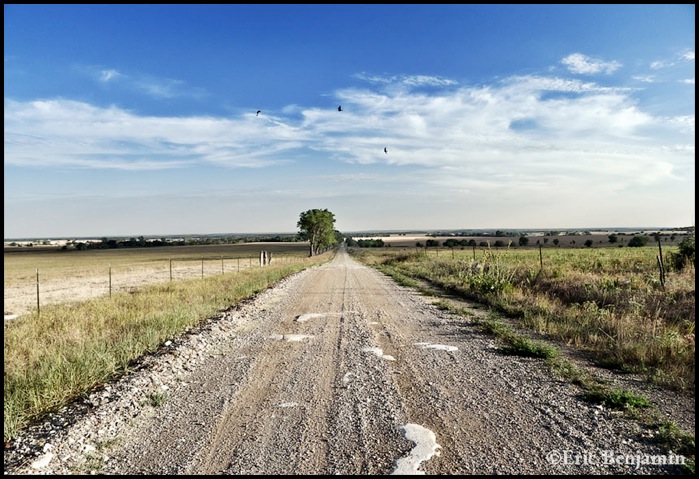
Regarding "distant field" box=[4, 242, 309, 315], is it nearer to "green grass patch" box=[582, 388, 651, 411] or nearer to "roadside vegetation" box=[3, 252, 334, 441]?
"roadside vegetation" box=[3, 252, 334, 441]

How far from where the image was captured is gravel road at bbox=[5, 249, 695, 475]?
3.70 m

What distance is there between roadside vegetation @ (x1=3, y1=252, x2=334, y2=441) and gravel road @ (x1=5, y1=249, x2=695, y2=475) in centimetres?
39

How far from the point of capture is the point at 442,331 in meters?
9.59

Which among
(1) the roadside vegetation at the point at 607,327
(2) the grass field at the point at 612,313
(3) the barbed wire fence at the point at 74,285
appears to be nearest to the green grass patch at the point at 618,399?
(1) the roadside vegetation at the point at 607,327

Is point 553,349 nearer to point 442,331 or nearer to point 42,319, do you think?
point 442,331

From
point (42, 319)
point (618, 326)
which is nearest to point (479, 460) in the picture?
point (618, 326)

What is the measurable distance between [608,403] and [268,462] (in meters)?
4.11

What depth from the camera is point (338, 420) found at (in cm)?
460

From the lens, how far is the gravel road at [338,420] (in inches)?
145

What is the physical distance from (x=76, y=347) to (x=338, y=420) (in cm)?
566

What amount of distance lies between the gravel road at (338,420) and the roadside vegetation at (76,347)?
388 millimetres

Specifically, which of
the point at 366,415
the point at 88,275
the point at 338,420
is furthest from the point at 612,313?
the point at 88,275

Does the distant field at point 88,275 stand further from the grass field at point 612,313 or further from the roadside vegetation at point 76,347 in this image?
the grass field at point 612,313

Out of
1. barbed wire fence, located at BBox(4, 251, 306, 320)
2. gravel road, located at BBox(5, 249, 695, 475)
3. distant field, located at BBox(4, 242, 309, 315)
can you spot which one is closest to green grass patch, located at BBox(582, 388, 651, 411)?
gravel road, located at BBox(5, 249, 695, 475)
